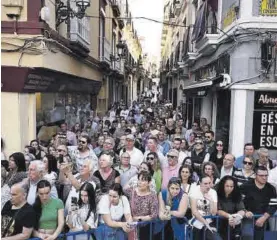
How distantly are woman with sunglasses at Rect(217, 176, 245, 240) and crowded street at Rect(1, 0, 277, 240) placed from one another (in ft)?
0.04

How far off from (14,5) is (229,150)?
6276 mm

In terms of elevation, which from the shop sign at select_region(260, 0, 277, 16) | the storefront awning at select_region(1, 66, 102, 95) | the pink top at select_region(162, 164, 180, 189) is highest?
the shop sign at select_region(260, 0, 277, 16)

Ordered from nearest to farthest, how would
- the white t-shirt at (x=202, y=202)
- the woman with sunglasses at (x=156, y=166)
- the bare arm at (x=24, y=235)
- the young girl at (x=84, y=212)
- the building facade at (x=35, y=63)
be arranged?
the bare arm at (x=24, y=235), the young girl at (x=84, y=212), the white t-shirt at (x=202, y=202), the woman with sunglasses at (x=156, y=166), the building facade at (x=35, y=63)

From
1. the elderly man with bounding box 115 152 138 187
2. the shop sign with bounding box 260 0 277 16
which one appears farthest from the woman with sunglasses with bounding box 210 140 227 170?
the shop sign with bounding box 260 0 277 16

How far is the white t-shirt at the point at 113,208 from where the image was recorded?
4711 millimetres

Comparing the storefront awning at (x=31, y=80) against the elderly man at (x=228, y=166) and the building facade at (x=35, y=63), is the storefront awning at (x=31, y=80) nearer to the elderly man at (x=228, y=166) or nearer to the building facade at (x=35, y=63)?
the building facade at (x=35, y=63)

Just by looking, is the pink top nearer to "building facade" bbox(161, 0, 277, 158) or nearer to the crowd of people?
the crowd of people

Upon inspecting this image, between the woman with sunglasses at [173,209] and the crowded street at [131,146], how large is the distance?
0.05ft

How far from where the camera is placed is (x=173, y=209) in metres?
5.04

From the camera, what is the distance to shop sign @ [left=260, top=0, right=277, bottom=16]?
9.36 metres

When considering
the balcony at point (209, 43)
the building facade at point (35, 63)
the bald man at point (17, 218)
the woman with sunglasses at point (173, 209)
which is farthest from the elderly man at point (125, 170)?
the balcony at point (209, 43)

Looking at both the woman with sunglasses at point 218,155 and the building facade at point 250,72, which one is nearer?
the woman with sunglasses at point 218,155

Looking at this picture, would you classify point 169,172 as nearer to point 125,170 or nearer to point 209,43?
point 125,170

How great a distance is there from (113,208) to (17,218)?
1.10m
